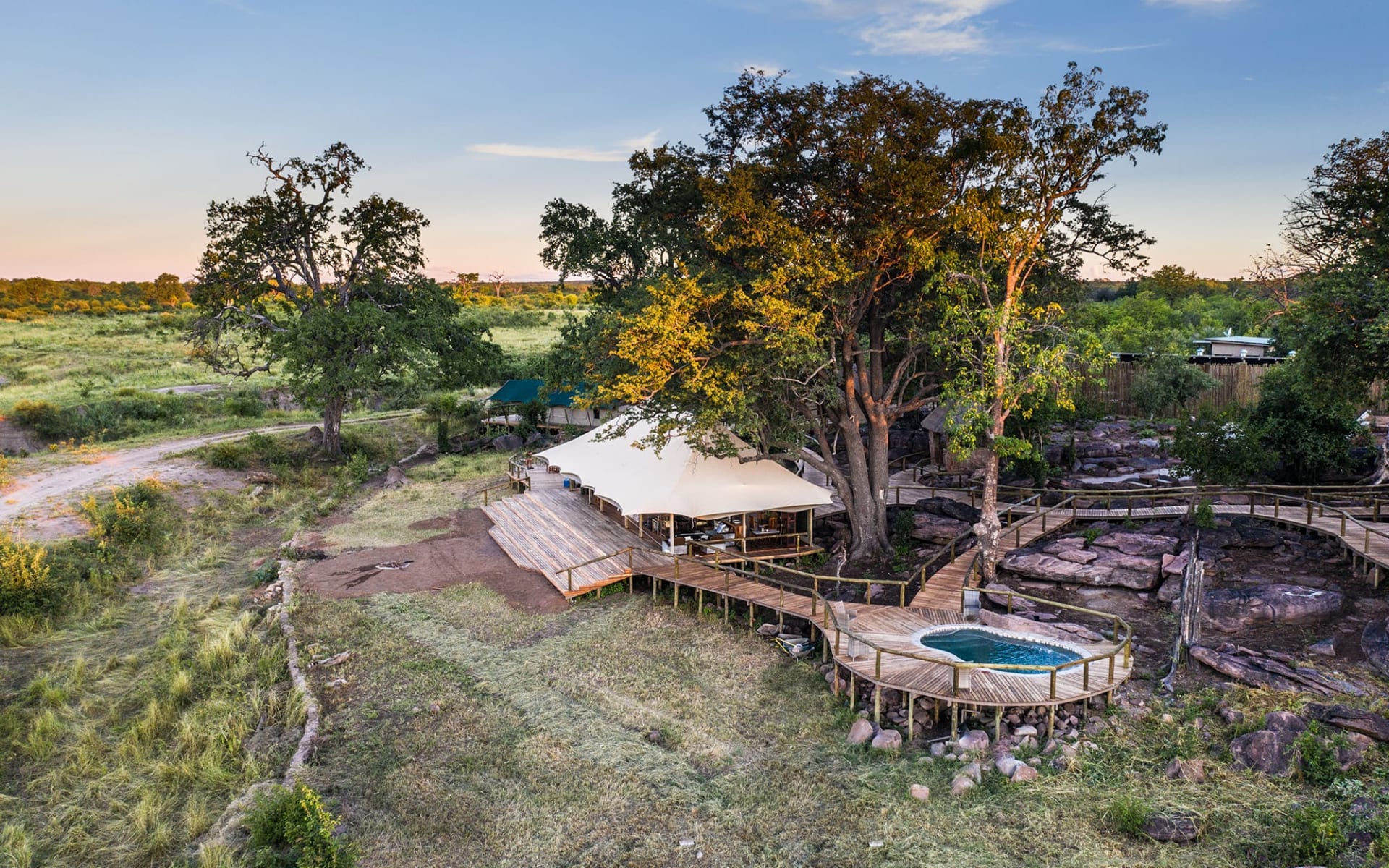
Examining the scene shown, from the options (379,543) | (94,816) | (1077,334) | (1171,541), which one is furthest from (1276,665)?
(379,543)

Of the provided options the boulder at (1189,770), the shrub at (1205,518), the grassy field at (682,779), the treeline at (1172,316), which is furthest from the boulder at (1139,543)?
the treeline at (1172,316)

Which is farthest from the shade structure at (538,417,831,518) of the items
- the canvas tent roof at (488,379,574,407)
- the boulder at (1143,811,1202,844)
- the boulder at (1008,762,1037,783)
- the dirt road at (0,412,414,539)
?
the canvas tent roof at (488,379,574,407)

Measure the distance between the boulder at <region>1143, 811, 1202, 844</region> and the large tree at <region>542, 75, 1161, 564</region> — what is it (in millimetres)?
10049

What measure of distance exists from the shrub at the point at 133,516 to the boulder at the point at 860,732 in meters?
22.2

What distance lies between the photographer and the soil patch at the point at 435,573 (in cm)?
1980

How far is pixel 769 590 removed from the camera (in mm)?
17859

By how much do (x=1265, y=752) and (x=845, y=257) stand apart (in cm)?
1247

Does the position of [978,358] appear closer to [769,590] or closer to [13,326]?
[769,590]

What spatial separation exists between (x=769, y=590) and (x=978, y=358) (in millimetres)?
7201

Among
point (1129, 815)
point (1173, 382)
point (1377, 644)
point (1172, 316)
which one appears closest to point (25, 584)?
point (1129, 815)

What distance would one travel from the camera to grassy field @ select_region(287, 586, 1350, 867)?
9.78 m

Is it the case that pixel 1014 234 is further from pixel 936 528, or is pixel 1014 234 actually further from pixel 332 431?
pixel 332 431

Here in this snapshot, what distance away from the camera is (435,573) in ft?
70.5

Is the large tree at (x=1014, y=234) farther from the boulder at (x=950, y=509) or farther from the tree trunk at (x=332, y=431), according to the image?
the tree trunk at (x=332, y=431)
